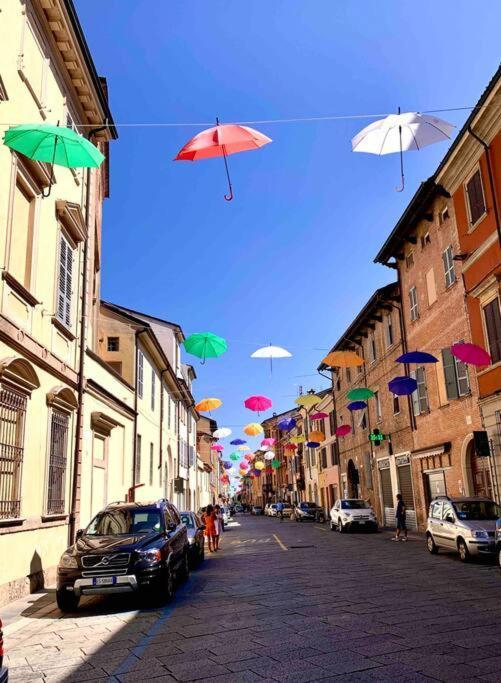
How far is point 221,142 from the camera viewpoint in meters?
9.38

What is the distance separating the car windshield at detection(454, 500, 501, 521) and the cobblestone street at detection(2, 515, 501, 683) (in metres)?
2.38

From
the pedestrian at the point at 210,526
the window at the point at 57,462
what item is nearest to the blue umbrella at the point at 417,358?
the pedestrian at the point at 210,526

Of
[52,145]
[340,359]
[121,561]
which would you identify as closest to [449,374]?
[340,359]

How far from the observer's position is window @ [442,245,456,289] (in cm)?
2173

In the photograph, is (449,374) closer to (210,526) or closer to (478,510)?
(478,510)

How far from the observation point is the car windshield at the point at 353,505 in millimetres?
29734

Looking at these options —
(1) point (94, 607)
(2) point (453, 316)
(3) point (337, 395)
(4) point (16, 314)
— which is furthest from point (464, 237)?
(3) point (337, 395)

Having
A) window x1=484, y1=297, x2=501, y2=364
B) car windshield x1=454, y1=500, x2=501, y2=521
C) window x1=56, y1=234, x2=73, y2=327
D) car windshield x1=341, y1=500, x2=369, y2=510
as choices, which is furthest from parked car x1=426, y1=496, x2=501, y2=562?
car windshield x1=341, y1=500, x2=369, y2=510

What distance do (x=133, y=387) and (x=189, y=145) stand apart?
15401 millimetres

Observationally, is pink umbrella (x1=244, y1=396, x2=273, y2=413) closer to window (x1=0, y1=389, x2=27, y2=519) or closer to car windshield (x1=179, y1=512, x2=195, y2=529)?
car windshield (x1=179, y1=512, x2=195, y2=529)

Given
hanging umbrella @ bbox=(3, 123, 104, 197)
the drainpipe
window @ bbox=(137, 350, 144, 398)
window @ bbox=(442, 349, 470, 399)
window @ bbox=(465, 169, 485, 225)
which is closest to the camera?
hanging umbrella @ bbox=(3, 123, 104, 197)

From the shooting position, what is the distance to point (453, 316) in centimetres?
2170

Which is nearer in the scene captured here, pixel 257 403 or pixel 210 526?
pixel 210 526

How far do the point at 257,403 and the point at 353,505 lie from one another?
7119mm
